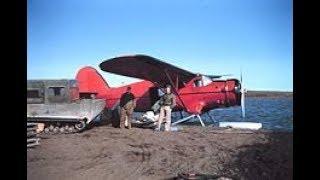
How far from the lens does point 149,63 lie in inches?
361

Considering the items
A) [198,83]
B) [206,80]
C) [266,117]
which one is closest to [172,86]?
[198,83]

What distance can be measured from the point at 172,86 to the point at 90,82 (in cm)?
294

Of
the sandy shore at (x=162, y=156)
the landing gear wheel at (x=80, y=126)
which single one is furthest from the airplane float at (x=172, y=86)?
the sandy shore at (x=162, y=156)

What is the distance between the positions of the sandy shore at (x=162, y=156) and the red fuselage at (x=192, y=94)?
6.14 ft

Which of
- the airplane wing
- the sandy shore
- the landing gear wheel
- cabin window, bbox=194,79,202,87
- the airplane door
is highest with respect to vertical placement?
the airplane wing

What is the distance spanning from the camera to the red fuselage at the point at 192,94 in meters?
9.36

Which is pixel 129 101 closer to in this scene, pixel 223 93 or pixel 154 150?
pixel 223 93

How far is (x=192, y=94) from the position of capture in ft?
32.2

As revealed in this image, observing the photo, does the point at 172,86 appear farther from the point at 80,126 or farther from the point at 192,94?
the point at 80,126

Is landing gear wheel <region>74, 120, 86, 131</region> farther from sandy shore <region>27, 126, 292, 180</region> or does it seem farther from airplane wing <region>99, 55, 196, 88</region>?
airplane wing <region>99, 55, 196, 88</region>

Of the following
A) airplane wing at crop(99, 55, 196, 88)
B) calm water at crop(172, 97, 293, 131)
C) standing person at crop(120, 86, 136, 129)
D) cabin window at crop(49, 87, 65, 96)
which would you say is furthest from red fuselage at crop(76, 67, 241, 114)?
cabin window at crop(49, 87, 65, 96)

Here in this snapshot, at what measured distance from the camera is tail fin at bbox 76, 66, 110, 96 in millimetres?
11141
